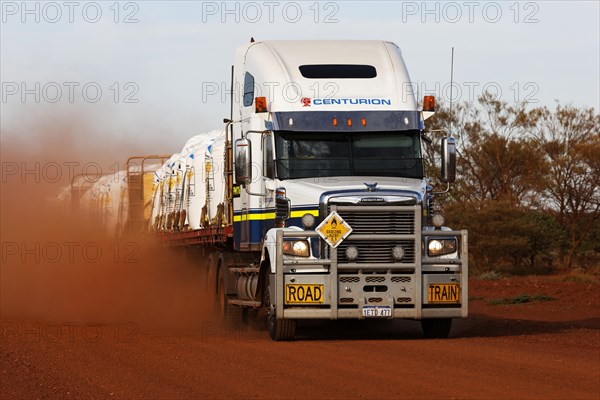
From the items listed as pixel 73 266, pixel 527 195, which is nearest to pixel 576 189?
pixel 527 195

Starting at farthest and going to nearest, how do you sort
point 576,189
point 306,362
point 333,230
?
point 576,189 → point 333,230 → point 306,362

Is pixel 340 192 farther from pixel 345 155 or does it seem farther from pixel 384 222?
pixel 345 155

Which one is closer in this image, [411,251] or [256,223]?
[411,251]

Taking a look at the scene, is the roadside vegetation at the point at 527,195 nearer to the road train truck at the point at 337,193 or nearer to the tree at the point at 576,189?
the tree at the point at 576,189

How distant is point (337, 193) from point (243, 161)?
1.50m

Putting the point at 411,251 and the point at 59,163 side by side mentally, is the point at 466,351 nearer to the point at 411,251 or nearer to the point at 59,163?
the point at 411,251

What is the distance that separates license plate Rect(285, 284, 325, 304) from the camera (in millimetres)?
17312

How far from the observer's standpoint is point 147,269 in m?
26.8

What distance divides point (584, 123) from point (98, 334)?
5062cm

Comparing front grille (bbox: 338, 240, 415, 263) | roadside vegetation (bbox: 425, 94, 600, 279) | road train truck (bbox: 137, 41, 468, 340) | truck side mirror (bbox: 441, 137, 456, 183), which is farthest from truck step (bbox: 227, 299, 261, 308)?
roadside vegetation (bbox: 425, 94, 600, 279)

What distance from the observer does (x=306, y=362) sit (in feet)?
47.8

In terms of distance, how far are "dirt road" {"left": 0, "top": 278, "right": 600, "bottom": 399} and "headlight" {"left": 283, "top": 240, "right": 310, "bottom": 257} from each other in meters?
1.32

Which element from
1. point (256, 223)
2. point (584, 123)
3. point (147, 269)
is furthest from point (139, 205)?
point (584, 123)

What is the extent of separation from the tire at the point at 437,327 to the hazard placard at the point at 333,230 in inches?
86.1
